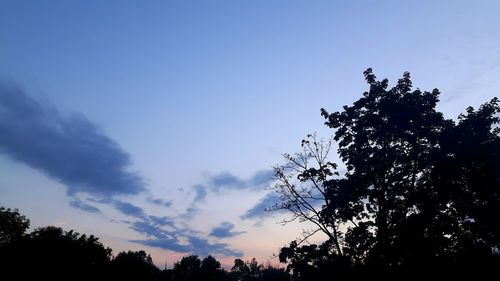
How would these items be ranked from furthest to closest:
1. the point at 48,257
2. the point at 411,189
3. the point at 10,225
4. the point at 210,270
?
1. the point at 210,270
2. the point at 10,225
3. the point at 48,257
4. the point at 411,189

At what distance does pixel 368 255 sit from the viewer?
21.0m

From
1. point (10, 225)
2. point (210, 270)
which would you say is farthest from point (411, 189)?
point (210, 270)

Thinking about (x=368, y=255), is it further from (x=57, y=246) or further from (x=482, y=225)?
(x=57, y=246)

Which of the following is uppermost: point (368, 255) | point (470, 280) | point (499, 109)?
point (499, 109)

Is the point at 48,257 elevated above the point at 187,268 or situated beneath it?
situated beneath

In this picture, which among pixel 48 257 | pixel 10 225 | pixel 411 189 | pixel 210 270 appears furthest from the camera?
pixel 210 270

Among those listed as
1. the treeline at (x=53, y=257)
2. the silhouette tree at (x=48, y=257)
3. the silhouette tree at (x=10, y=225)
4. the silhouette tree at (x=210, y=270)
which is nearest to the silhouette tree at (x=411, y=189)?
the treeline at (x=53, y=257)

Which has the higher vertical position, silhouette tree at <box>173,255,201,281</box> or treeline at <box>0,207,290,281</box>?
silhouette tree at <box>173,255,201,281</box>

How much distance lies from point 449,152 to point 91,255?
51085mm

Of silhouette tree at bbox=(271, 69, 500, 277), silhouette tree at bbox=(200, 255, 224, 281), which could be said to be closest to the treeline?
silhouette tree at bbox=(271, 69, 500, 277)

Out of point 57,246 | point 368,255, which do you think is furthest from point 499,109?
point 57,246

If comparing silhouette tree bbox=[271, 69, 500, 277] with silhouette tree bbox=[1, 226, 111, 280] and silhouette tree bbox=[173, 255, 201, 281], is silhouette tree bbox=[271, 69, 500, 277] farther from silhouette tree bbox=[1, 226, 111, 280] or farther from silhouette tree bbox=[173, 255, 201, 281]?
silhouette tree bbox=[173, 255, 201, 281]

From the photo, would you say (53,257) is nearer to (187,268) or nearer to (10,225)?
(10,225)

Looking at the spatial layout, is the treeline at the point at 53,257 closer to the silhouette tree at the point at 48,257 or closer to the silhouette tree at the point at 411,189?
the silhouette tree at the point at 48,257
